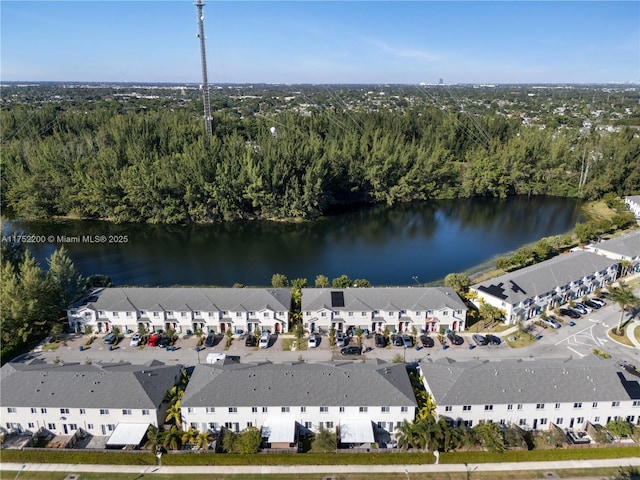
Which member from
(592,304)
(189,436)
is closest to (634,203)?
(592,304)

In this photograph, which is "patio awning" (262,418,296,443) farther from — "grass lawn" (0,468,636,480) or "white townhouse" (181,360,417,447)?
"grass lawn" (0,468,636,480)

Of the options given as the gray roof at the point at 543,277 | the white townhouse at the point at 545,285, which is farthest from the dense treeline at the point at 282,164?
the white townhouse at the point at 545,285

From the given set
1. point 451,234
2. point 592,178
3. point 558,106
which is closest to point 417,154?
point 451,234

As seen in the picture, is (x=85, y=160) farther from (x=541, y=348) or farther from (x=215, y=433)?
(x=541, y=348)

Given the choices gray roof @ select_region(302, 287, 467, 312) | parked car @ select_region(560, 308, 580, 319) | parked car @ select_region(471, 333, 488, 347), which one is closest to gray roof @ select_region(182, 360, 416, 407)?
gray roof @ select_region(302, 287, 467, 312)

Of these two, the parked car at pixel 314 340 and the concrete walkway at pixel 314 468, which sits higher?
the parked car at pixel 314 340

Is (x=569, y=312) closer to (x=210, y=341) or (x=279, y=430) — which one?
(x=279, y=430)

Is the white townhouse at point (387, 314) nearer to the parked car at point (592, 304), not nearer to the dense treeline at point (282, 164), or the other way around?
the parked car at point (592, 304)
